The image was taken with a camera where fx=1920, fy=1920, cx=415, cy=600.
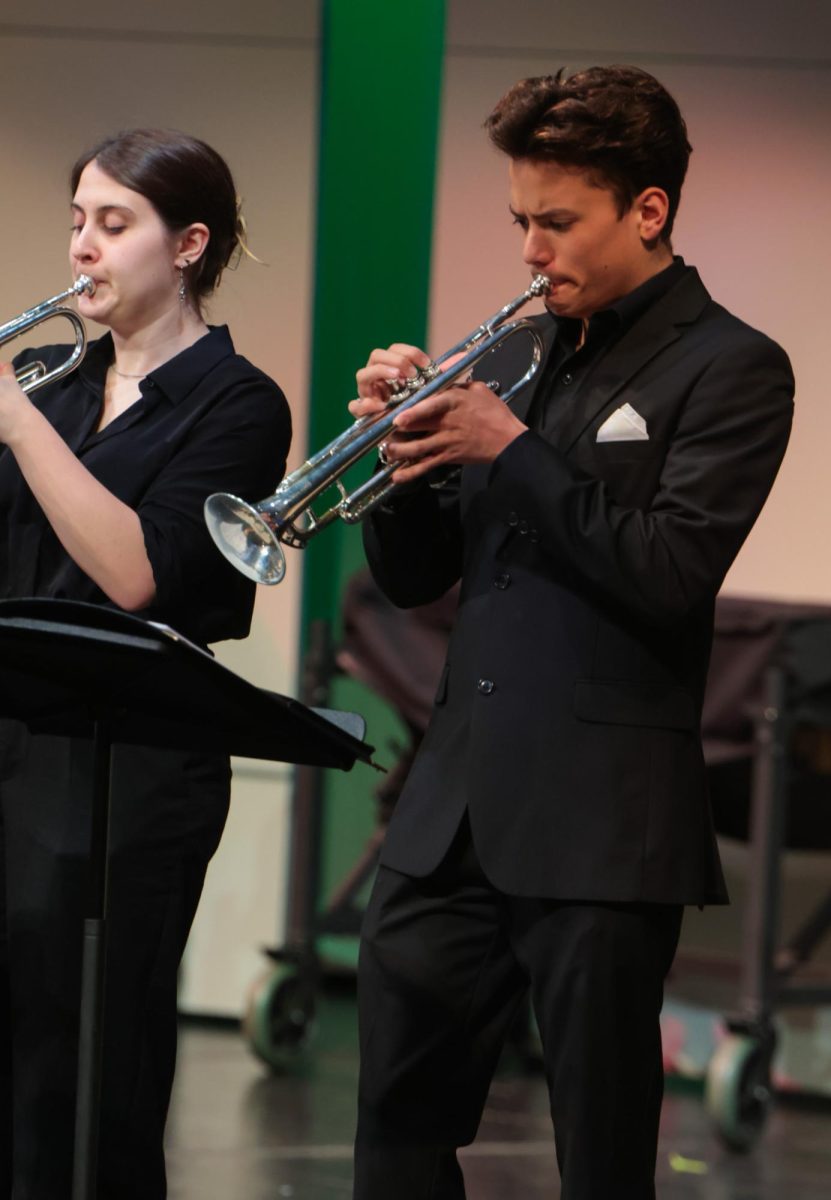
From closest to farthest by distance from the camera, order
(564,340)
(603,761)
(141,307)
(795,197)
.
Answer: (603,761), (564,340), (141,307), (795,197)

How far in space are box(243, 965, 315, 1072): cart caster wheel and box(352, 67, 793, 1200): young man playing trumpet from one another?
7.91 feet

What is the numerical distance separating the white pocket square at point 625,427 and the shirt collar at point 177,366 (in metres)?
0.57

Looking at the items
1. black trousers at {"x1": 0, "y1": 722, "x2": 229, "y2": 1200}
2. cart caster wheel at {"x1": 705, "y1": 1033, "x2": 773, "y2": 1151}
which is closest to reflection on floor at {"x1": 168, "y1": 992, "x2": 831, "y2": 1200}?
cart caster wheel at {"x1": 705, "y1": 1033, "x2": 773, "y2": 1151}

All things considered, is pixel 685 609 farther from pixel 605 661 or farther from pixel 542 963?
pixel 542 963

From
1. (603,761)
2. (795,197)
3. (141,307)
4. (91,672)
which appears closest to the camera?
(91,672)

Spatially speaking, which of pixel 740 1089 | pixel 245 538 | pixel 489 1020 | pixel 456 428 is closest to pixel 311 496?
pixel 245 538

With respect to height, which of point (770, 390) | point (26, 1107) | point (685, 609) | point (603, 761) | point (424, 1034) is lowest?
point (26, 1107)

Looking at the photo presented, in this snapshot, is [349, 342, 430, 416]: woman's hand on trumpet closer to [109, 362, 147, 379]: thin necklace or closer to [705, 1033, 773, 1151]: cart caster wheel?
[109, 362, 147, 379]: thin necklace

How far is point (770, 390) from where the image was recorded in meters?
2.07

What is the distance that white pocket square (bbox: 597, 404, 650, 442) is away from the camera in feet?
6.79

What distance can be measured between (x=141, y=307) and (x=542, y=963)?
0.95 m

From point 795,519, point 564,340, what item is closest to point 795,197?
point 795,519

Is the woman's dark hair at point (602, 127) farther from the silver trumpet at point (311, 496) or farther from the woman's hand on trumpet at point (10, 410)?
the woman's hand on trumpet at point (10, 410)

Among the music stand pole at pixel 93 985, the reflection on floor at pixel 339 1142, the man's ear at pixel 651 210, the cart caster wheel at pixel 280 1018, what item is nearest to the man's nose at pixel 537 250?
the man's ear at pixel 651 210
